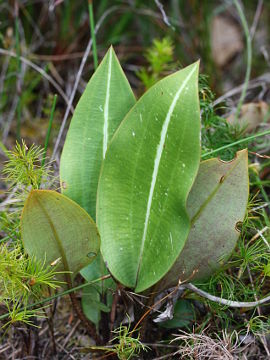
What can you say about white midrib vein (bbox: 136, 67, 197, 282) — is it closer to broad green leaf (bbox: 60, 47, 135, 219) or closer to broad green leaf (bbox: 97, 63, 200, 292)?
broad green leaf (bbox: 97, 63, 200, 292)

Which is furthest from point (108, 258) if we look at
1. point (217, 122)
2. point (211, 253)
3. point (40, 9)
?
point (40, 9)

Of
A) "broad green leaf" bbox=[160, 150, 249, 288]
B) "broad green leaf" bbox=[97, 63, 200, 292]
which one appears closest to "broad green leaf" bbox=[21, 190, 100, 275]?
"broad green leaf" bbox=[97, 63, 200, 292]

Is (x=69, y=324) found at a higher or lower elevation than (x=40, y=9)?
lower

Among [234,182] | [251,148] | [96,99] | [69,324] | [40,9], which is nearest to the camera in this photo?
[234,182]

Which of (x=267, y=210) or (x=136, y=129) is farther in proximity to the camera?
(x=267, y=210)

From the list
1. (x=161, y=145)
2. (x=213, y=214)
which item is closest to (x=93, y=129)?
(x=161, y=145)

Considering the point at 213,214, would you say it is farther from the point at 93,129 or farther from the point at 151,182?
the point at 93,129

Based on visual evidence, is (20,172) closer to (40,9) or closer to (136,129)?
(136,129)
